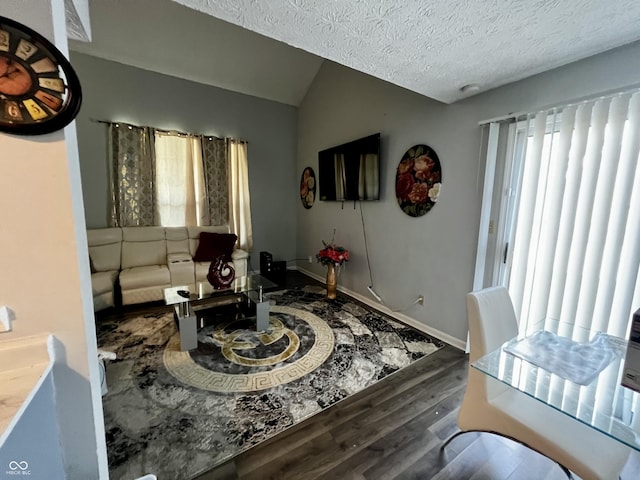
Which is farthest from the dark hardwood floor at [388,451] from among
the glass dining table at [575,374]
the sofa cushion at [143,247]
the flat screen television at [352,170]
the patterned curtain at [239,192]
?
the patterned curtain at [239,192]

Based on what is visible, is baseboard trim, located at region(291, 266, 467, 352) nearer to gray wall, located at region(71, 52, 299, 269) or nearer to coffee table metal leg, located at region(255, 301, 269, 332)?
coffee table metal leg, located at region(255, 301, 269, 332)

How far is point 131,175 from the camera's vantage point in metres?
3.57

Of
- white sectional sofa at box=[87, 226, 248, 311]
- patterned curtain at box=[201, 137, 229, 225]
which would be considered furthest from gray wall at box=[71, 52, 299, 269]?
white sectional sofa at box=[87, 226, 248, 311]

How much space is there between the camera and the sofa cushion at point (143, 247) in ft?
11.3

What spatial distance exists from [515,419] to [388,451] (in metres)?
0.65

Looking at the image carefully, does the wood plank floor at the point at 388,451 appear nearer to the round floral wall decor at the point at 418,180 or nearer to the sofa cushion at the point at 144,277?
the round floral wall decor at the point at 418,180

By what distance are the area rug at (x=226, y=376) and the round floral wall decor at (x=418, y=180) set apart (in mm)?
1303

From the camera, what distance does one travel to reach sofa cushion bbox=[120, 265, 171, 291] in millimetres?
3027

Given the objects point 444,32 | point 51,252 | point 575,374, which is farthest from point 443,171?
point 51,252

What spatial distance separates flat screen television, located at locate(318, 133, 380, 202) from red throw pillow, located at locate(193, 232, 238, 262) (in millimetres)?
1632

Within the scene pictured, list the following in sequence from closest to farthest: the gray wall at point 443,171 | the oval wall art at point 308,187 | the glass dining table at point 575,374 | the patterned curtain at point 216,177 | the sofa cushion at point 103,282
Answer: the glass dining table at point 575,374, the gray wall at point 443,171, the sofa cushion at point 103,282, the patterned curtain at point 216,177, the oval wall art at point 308,187

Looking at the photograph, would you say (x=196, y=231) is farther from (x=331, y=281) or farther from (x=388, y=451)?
(x=388, y=451)

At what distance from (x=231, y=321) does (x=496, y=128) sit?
3.06 m

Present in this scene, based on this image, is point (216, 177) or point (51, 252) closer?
point (51, 252)
